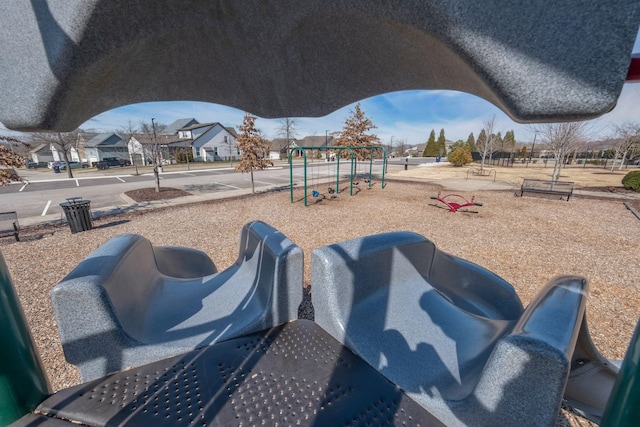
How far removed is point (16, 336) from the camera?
150 cm

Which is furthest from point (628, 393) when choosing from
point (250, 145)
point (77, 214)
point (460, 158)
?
point (460, 158)

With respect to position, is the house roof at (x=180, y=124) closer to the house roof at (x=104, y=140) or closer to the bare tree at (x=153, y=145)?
the house roof at (x=104, y=140)

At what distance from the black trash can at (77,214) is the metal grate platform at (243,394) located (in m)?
7.44

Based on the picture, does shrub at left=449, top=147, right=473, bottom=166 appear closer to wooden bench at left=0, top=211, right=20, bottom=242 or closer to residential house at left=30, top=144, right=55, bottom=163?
wooden bench at left=0, top=211, right=20, bottom=242

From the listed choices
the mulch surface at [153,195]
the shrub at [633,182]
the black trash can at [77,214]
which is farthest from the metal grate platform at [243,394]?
the shrub at [633,182]

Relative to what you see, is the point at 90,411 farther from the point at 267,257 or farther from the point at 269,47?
the point at 269,47

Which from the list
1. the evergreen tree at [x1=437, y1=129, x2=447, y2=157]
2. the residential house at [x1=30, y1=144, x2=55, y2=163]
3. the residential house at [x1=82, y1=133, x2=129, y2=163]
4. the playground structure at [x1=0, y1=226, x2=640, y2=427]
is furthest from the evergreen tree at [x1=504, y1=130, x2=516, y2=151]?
the residential house at [x1=30, y1=144, x2=55, y2=163]

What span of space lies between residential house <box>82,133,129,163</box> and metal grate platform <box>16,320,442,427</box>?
5387 centimetres

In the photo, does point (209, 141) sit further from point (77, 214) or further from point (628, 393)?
point (628, 393)

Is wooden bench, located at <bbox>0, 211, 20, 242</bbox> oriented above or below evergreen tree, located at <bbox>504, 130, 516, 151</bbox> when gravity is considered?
below

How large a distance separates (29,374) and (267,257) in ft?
5.83

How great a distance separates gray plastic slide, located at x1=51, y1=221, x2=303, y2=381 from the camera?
2.01 m

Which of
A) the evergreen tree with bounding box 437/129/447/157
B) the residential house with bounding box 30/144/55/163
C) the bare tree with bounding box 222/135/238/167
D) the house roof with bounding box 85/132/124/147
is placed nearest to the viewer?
the bare tree with bounding box 222/135/238/167

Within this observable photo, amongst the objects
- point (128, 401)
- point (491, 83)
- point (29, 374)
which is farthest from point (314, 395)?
point (491, 83)
